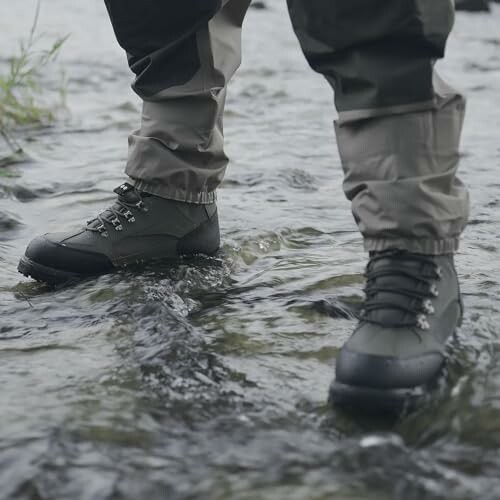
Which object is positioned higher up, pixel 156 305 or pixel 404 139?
pixel 404 139

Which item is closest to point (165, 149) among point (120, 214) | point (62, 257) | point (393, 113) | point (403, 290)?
point (120, 214)

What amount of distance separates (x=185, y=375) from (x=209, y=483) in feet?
1.28

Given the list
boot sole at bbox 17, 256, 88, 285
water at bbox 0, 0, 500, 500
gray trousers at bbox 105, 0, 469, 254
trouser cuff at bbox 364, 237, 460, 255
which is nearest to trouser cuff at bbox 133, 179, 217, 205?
water at bbox 0, 0, 500, 500

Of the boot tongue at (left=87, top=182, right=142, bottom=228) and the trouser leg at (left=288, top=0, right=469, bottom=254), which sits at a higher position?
the trouser leg at (left=288, top=0, right=469, bottom=254)

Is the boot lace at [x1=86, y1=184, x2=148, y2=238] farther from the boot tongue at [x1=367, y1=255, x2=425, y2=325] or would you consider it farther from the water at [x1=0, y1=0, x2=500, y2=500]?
the boot tongue at [x1=367, y1=255, x2=425, y2=325]

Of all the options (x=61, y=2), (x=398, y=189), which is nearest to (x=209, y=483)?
(x=398, y=189)

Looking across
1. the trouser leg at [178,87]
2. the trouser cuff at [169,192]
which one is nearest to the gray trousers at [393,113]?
the trouser leg at [178,87]

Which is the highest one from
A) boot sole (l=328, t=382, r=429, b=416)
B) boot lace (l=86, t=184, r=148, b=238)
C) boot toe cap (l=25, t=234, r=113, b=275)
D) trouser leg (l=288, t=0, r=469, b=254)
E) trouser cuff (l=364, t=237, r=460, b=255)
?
trouser leg (l=288, t=0, r=469, b=254)

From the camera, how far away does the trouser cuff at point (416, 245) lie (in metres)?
1.74

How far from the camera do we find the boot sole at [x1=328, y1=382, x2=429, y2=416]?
156cm

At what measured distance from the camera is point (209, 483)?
134cm

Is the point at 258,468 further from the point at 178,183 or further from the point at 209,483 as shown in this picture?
the point at 178,183

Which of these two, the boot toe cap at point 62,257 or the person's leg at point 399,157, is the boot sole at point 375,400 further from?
the boot toe cap at point 62,257

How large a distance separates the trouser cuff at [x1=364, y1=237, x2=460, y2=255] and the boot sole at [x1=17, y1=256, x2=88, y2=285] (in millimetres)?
1015
